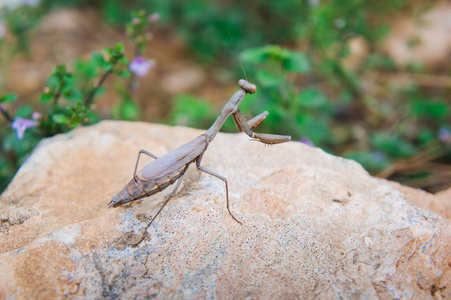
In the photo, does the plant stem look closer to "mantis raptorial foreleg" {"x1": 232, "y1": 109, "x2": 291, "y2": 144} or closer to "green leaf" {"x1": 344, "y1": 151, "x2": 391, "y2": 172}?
"mantis raptorial foreleg" {"x1": 232, "y1": 109, "x2": 291, "y2": 144}

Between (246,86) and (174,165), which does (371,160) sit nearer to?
(246,86)

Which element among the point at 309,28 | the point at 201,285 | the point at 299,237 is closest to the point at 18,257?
the point at 201,285

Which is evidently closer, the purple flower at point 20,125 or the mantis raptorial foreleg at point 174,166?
the mantis raptorial foreleg at point 174,166

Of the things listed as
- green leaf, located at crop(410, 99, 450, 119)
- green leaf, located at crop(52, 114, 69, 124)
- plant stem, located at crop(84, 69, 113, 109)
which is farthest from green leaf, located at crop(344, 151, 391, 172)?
green leaf, located at crop(52, 114, 69, 124)

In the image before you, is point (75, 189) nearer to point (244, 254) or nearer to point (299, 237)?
point (244, 254)

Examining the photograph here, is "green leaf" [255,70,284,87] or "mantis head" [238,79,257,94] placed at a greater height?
"mantis head" [238,79,257,94]

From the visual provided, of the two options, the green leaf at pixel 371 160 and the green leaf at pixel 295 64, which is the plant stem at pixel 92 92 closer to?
the green leaf at pixel 295 64

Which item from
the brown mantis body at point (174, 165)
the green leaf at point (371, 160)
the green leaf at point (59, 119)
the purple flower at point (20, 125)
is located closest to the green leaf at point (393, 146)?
the green leaf at point (371, 160)
